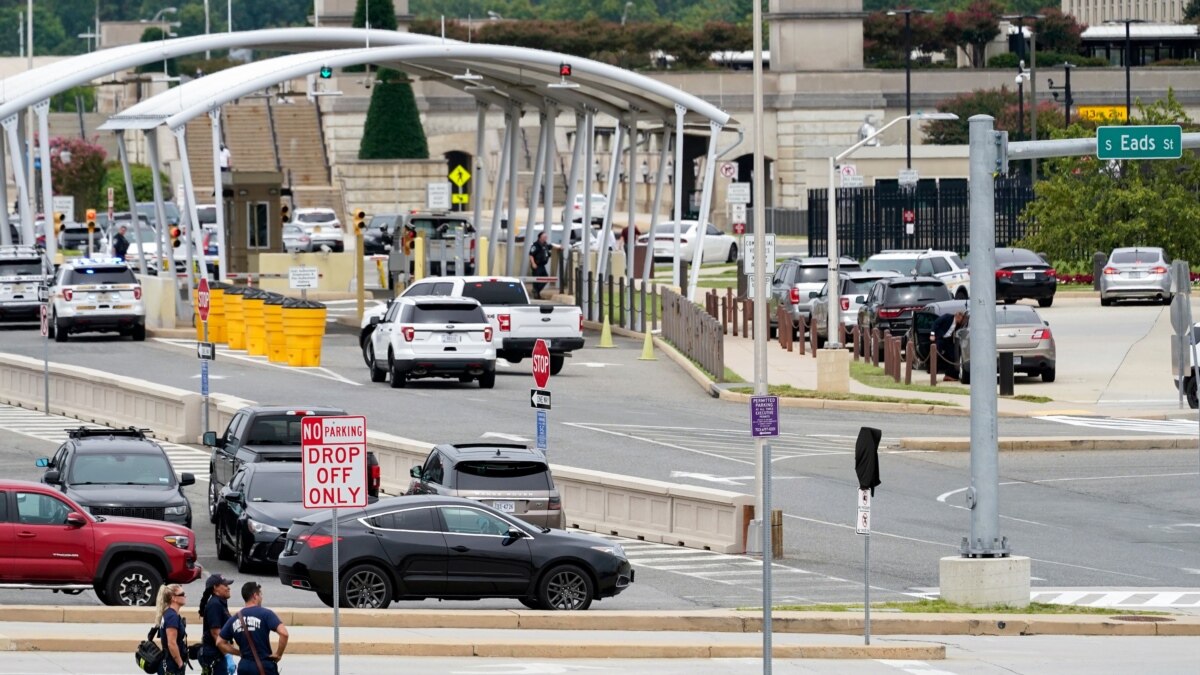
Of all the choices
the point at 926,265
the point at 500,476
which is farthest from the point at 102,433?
the point at 926,265

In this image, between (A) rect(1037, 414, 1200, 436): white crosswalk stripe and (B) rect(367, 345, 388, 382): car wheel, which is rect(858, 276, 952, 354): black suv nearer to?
(A) rect(1037, 414, 1200, 436): white crosswalk stripe

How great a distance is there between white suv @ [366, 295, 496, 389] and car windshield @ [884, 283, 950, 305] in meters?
9.85

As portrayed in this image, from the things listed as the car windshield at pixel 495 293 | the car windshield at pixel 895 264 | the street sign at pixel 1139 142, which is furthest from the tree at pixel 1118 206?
the street sign at pixel 1139 142

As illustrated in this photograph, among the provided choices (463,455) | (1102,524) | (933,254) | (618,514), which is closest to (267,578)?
(463,455)

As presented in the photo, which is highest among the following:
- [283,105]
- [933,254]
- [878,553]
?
[283,105]

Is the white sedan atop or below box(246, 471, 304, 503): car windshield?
atop

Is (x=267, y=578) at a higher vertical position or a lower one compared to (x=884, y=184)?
lower

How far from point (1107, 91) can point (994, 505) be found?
3325 inches

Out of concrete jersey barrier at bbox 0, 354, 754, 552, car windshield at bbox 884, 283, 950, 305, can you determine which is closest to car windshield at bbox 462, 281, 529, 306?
concrete jersey barrier at bbox 0, 354, 754, 552

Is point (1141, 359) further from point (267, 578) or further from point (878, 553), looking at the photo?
point (267, 578)

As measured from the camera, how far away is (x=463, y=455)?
82.0ft

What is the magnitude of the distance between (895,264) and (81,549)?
35097 millimetres

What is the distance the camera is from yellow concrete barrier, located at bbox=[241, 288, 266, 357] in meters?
45.6

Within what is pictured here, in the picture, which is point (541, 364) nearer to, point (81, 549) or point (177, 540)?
point (177, 540)
